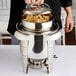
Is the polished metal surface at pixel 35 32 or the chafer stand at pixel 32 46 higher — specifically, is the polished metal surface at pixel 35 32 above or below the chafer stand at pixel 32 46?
above

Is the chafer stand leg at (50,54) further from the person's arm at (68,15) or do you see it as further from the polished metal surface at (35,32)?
the person's arm at (68,15)

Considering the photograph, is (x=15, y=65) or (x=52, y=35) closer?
(x=52, y=35)

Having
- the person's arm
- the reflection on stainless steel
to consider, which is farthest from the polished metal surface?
the person's arm

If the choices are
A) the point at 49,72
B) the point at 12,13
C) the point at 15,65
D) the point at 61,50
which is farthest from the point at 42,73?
the point at 12,13

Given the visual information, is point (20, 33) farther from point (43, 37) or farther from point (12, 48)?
point (12, 48)

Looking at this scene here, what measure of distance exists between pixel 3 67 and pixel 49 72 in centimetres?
22

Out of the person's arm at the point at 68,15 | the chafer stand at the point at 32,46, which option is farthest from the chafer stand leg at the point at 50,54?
the person's arm at the point at 68,15

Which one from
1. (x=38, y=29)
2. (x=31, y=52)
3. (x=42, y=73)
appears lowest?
(x=42, y=73)

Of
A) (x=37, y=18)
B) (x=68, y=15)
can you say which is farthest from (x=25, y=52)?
(x=68, y=15)

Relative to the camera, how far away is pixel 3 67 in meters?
1.19

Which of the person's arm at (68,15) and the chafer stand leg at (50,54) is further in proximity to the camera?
the person's arm at (68,15)

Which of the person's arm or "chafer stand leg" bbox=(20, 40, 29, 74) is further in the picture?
the person's arm

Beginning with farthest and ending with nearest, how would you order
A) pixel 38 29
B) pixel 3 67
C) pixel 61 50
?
1. pixel 61 50
2. pixel 3 67
3. pixel 38 29

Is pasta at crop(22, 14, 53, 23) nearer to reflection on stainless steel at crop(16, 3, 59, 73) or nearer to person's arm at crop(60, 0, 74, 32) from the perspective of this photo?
reflection on stainless steel at crop(16, 3, 59, 73)
